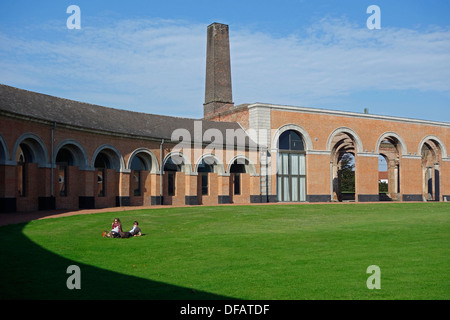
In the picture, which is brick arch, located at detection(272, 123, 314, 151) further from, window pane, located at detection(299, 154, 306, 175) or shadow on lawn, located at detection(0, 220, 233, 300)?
shadow on lawn, located at detection(0, 220, 233, 300)

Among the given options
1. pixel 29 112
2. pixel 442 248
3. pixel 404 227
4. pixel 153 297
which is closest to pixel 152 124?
pixel 29 112

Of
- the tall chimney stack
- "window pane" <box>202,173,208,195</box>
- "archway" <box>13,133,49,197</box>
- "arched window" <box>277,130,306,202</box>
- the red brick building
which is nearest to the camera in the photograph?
"archway" <box>13,133,49,197</box>

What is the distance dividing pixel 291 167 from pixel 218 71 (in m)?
13.1

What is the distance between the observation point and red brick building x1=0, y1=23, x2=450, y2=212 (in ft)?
86.8

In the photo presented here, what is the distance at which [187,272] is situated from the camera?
10.8 meters

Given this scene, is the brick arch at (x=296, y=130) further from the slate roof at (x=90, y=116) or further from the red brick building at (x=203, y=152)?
the slate roof at (x=90, y=116)

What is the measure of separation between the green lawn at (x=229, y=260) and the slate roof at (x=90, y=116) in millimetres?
9185

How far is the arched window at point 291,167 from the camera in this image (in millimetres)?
41375

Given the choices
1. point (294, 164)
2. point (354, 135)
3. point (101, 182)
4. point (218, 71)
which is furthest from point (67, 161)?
point (354, 135)

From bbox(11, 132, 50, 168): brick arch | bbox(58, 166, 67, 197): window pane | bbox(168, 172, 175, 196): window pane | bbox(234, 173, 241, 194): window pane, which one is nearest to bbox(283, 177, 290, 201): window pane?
bbox(234, 173, 241, 194): window pane

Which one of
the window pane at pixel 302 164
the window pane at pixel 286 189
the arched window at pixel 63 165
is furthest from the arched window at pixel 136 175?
the window pane at pixel 302 164

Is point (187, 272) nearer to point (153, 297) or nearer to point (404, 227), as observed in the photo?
point (153, 297)

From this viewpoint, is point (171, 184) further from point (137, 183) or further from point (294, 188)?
point (294, 188)

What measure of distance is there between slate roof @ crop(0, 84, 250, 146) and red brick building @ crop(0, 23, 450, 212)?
101 mm
